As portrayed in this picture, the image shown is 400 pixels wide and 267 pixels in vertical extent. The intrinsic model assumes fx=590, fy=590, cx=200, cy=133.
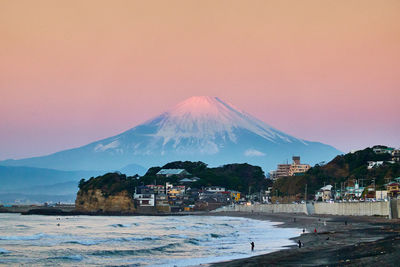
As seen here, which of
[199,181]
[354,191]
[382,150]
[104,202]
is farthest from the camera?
[199,181]

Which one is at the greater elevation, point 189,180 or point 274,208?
point 189,180

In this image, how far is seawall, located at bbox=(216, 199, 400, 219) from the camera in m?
56.1

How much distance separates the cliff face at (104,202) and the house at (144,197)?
6.16 ft

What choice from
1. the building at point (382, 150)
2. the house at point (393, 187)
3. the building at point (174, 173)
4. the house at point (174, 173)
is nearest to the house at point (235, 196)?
the building at point (174, 173)

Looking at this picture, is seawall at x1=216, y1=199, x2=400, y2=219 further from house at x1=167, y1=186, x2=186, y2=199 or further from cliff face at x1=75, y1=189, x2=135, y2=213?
cliff face at x1=75, y1=189, x2=135, y2=213

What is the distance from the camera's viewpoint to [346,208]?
74.8 metres

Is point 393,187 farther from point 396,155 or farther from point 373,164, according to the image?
point 396,155

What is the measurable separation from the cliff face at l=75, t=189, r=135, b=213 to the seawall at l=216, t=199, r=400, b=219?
4053 cm

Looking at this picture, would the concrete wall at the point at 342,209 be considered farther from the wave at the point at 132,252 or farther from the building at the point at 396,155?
the building at the point at 396,155

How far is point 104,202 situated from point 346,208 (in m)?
88.8

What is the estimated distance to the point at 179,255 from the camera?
38375 millimetres

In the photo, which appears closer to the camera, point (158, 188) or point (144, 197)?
point (144, 197)

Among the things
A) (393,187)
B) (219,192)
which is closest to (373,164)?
(393,187)

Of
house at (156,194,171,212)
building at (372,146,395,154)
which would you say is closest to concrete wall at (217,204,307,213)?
house at (156,194,171,212)
